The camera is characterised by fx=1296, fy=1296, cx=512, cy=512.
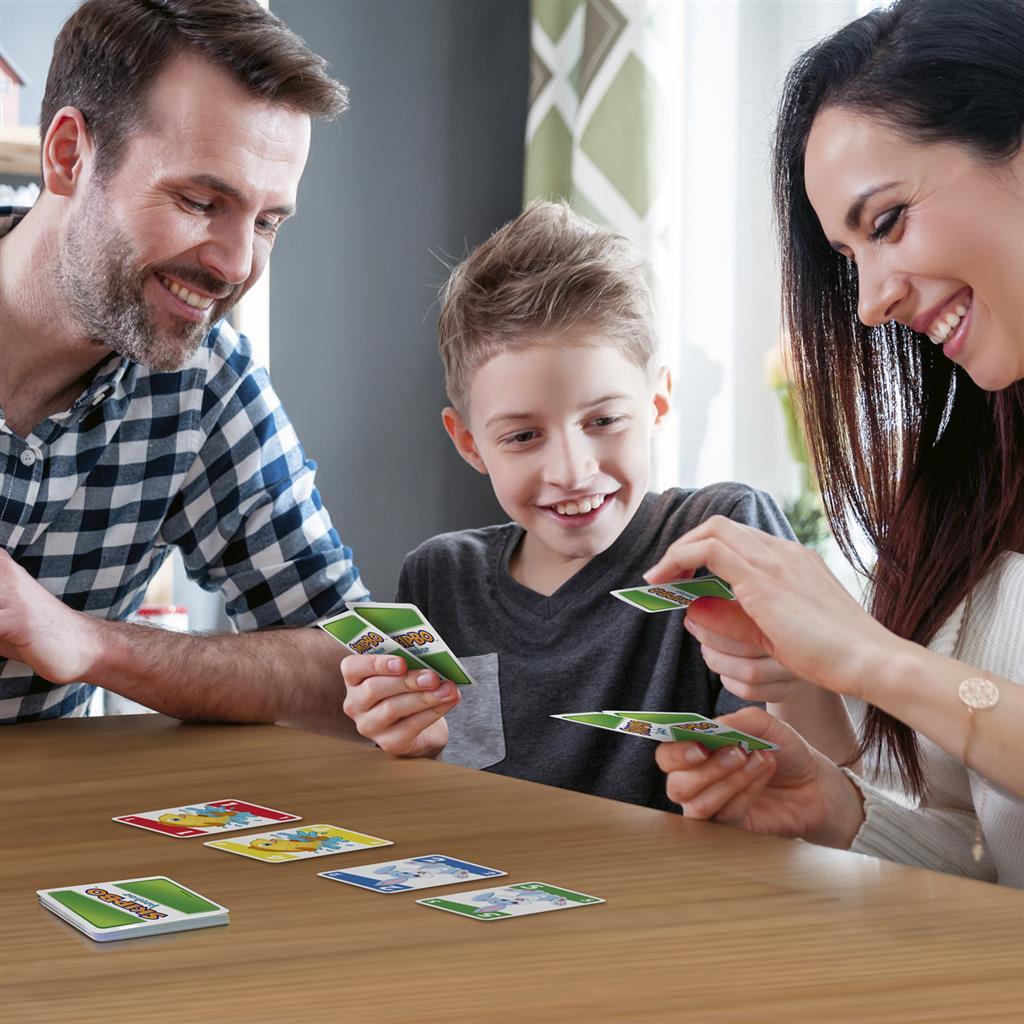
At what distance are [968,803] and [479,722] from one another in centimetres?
70

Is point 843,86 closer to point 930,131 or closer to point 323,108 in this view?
point 930,131

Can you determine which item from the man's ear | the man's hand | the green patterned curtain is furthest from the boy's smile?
the green patterned curtain

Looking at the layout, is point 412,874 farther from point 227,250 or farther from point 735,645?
A: point 227,250

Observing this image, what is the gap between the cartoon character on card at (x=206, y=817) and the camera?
109 centimetres

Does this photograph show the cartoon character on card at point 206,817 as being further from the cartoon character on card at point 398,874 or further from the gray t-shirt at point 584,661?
the gray t-shirt at point 584,661

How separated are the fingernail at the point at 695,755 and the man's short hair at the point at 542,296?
2.43 feet

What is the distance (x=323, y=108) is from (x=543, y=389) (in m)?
0.62

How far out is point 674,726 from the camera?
1.15 m

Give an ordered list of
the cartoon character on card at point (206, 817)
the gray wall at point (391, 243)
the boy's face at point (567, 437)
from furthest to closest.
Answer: the gray wall at point (391, 243) → the boy's face at point (567, 437) → the cartoon character on card at point (206, 817)

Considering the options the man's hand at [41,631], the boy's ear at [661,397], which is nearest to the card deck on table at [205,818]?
the man's hand at [41,631]

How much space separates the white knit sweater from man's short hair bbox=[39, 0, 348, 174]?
3.99ft

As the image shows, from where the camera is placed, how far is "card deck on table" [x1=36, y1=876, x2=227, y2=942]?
813 millimetres

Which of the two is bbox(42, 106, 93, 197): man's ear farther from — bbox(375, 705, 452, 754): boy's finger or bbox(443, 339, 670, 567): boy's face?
bbox(375, 705, 452, 754): boy's finger

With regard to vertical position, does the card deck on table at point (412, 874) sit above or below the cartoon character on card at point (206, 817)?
above
